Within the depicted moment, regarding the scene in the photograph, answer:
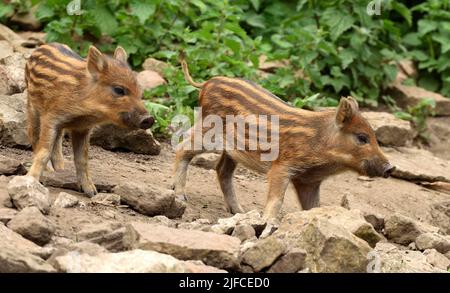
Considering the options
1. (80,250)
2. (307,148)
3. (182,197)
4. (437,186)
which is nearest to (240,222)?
(307,148)

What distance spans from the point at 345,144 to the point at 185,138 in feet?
5.33

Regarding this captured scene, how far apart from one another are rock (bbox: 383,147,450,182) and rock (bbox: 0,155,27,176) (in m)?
4.51

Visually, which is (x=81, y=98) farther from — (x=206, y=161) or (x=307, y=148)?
(x=206, y=161)

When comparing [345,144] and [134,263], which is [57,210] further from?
[345,144]

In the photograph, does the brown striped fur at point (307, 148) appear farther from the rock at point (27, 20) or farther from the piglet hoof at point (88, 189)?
the rock at point (27, 20)

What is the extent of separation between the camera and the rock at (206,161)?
10188 millimetres

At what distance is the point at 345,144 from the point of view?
8.42 meters

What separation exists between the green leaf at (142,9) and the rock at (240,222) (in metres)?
4.34

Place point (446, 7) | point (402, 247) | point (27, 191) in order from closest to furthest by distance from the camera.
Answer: point (27, 191) < point (402, 247) < point (446, 7)

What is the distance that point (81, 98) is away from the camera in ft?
26.6

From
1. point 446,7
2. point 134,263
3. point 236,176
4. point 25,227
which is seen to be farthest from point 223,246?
point 446,7

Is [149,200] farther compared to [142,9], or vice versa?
[142,9]

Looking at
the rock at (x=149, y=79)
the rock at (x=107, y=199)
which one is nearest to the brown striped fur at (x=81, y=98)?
the rock at (x=107, y=199)

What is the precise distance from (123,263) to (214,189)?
373cm
